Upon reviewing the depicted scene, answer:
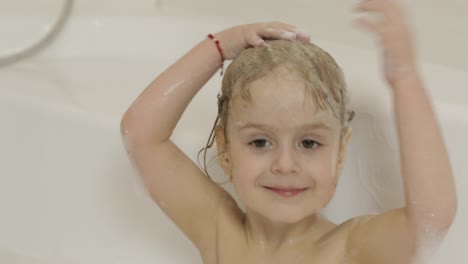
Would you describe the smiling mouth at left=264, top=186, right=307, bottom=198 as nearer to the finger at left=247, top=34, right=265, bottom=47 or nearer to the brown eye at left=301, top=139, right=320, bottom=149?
the brown eye at left=301, top=139, right=320, bottom=149

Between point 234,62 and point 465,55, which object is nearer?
point 234,62

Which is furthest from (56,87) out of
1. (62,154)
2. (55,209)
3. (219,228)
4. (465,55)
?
(465,55)

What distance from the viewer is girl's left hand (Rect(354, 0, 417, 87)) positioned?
35.3 inches

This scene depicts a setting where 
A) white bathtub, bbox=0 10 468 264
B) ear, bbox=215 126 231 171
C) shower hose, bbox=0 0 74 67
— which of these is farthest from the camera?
shower hose, bbox=0 0 74 67

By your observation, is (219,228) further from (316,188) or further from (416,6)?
(416,6)

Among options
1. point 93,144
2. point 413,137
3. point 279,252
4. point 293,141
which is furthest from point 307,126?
point 93,144

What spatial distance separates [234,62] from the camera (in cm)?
96

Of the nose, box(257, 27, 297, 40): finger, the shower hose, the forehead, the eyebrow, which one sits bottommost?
→ the shower hose

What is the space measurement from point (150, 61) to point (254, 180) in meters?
0.52

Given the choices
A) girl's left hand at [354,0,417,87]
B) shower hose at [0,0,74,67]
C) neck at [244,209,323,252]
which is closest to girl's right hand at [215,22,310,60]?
girl's left hand at [354,0,417,87]

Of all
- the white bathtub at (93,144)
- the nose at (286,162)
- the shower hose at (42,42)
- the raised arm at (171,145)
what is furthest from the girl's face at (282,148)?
the shower hose at (42,42)

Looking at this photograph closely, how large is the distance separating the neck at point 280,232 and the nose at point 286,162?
142 millimetres

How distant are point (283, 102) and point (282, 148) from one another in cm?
6

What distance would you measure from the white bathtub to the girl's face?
286 millimetres
